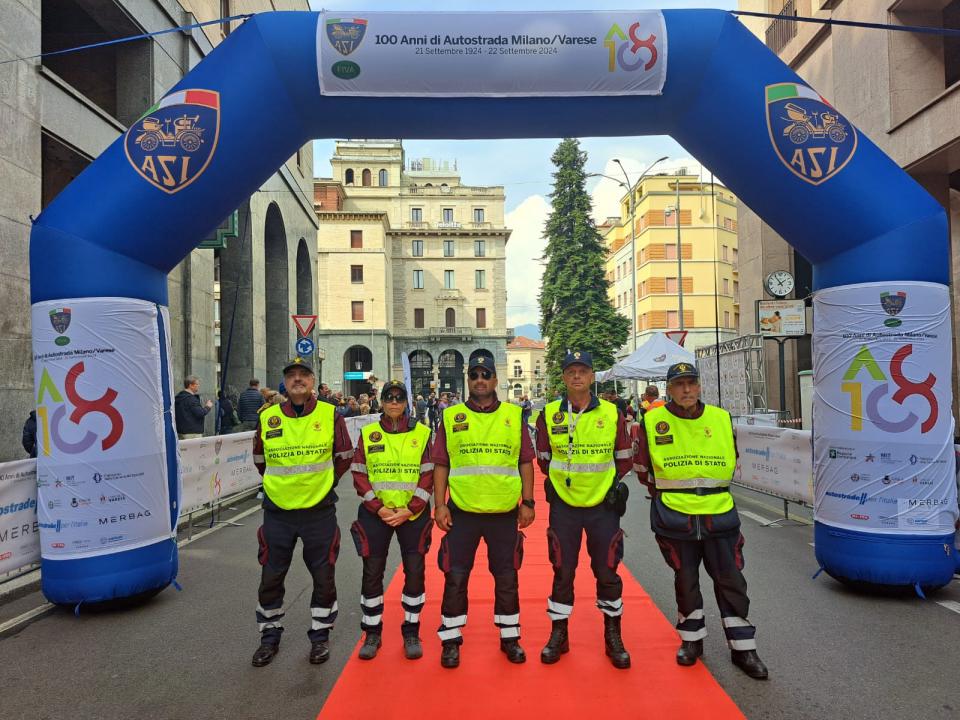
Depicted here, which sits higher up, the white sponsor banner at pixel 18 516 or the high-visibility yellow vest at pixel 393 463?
the high-visibility yellow vest at pixel 393 463

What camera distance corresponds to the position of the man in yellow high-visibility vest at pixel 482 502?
15.4 ft

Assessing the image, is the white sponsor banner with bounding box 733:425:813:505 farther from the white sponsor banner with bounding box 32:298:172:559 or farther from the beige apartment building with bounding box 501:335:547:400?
the beige apartment building with bounding box 501:335:547:400

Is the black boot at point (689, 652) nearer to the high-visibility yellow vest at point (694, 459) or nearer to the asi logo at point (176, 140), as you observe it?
the high-visibility yellow vest at point (694, 459)

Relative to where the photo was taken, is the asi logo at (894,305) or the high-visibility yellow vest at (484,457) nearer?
the high-visibility yellow vest at (484,457)

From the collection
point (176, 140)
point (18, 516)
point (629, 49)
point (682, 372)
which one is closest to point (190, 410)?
point (18, 516)

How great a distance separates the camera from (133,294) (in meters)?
6.11

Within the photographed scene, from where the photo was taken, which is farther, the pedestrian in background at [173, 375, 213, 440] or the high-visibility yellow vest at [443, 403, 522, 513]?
the pedestrian in background at [173, 375, 213, 440]

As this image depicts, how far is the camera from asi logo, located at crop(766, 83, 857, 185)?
615 centimetres

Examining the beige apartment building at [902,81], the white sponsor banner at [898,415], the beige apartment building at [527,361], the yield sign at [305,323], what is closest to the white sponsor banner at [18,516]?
the white sponsor banner at [898,415]

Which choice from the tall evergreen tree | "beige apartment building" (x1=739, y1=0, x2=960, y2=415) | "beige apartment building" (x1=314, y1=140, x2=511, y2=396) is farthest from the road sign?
"beige apartment building" (x1=314, y1=140, x2=511, y2=396)

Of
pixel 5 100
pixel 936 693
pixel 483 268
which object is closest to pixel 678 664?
pixel 936 693

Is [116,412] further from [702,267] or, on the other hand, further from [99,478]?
[702,267]

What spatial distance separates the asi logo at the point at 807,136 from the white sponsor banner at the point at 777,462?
3783 mm

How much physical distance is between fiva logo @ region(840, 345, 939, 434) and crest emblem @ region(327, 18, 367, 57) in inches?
201
